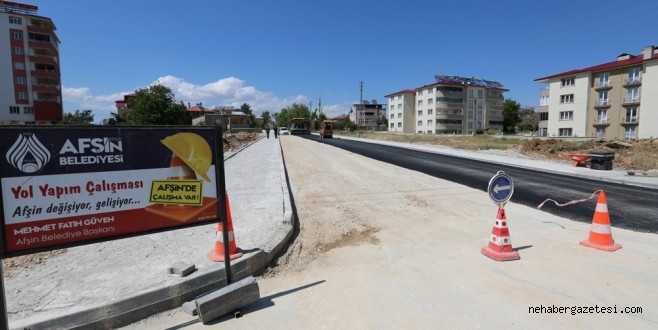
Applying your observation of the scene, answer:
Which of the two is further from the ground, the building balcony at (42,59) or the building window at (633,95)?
the building balcony at (42,59)

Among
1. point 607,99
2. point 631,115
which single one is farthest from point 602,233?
point 607,99

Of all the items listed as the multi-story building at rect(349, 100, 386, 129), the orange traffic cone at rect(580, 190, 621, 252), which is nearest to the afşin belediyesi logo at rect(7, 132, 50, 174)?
the orange traffic cone at rect(580, 190, 621, 252)

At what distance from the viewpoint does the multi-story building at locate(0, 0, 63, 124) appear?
63.2 m

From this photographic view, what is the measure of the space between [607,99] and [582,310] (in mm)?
66654

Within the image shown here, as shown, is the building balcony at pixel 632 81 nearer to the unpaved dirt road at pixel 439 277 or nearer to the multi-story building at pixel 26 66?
the unpaved dirt road at pixel 439 277

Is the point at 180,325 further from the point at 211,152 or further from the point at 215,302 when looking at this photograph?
the point at 211,152

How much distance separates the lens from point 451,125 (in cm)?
9138

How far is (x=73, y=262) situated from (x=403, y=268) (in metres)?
4.13

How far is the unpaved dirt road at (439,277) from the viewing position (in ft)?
10.8

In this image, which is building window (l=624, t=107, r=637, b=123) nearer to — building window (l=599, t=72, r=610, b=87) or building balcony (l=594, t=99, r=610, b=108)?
building balcony (l=594, t=99, r=610, b=108)

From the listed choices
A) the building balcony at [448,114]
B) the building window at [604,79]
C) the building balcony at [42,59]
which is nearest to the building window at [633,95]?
the building window at [604,79]

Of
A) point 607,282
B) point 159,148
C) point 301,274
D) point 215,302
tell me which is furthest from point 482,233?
point 159,148

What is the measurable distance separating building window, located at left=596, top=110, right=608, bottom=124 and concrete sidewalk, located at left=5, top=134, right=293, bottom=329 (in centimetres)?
6695

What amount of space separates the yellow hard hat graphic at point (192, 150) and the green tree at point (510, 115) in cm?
12023
